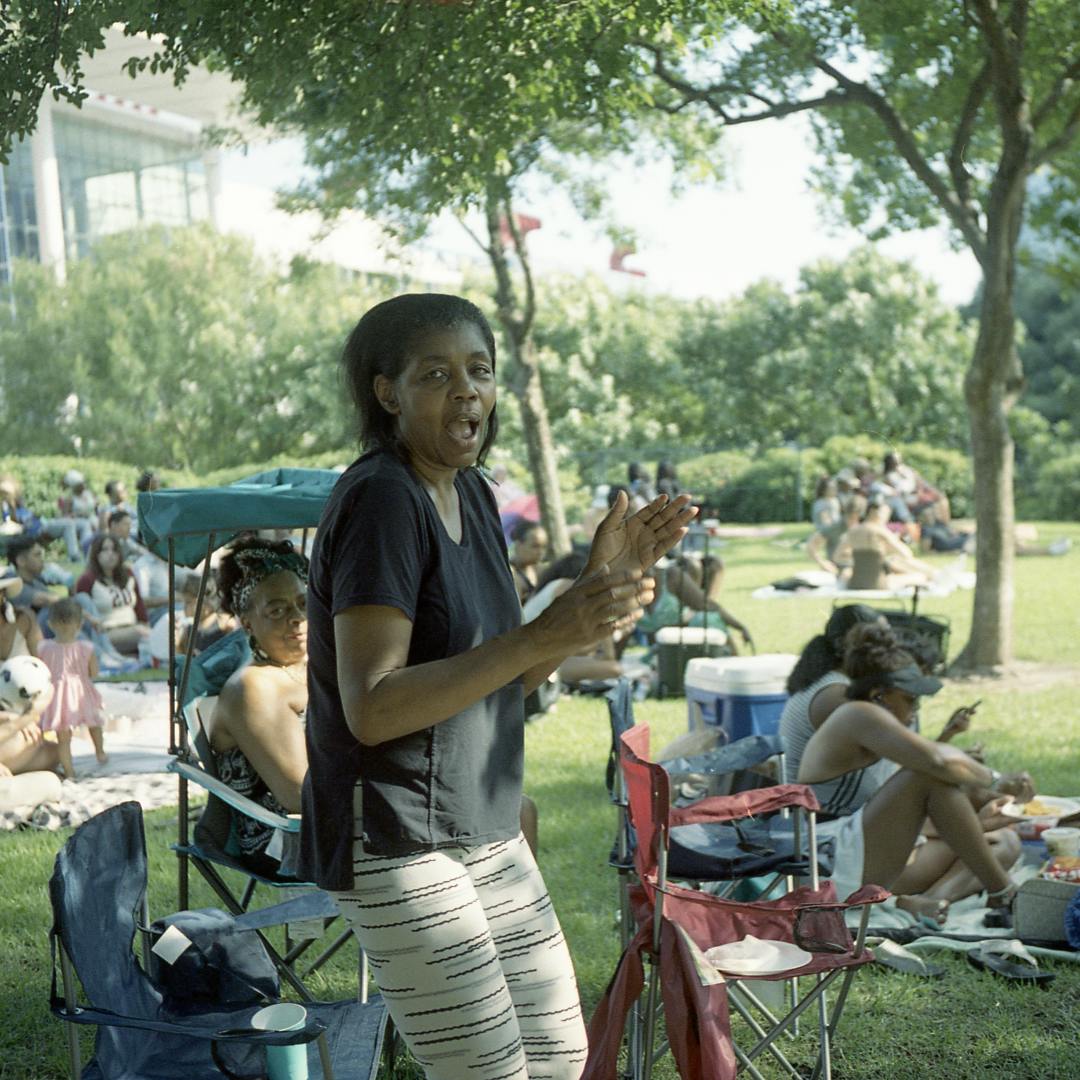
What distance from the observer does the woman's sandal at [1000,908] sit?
16.5 feet

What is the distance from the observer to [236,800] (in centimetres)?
396

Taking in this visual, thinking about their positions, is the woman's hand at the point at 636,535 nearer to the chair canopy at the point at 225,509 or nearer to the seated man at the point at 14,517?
the chair canopy at the point at 225,509

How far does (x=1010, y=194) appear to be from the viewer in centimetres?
970

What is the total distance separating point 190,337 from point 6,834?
90.6 ft

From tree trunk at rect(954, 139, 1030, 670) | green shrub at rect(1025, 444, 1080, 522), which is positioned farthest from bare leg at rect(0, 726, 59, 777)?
green shrub at rect(1025, 444, 1080, 522)

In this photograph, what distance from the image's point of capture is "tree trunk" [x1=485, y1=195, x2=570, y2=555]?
1353 centimetres

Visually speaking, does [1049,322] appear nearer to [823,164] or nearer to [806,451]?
[806,451]

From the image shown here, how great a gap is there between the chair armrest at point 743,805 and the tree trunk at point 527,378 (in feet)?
32.2

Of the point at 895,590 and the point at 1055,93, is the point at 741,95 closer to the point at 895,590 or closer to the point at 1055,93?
the point at 1055,93

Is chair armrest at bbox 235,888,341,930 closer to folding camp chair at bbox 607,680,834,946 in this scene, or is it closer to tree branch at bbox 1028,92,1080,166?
folding camp chair at bbox 607,680,834,946

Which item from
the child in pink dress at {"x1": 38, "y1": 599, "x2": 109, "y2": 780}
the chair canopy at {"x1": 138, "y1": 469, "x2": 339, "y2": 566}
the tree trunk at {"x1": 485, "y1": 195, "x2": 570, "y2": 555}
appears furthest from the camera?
the tree trunk at {"x1": 485, "y1": 195, "x2": 570, "y2": 555}

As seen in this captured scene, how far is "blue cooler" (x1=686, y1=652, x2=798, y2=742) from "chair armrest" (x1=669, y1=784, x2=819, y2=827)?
2.55m

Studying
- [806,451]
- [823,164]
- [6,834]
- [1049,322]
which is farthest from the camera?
[1049,322]

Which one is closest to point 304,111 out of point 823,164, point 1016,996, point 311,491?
point 311,491
